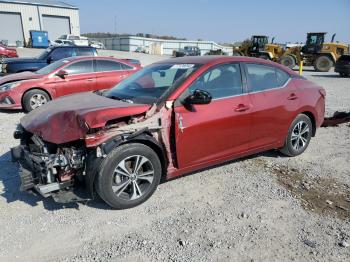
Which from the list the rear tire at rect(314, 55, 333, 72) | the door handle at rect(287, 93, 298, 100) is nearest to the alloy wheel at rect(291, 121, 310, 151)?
the door handle at rect(287, 93, 298, 100)

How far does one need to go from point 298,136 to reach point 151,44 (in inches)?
1830

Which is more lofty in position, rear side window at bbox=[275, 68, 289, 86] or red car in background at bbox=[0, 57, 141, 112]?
rear side window at bbox=[275, 68, 289, 86]

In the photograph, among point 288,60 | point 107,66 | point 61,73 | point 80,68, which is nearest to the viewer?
point 61,73

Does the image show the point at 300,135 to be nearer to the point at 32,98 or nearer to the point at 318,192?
the point at 318,192

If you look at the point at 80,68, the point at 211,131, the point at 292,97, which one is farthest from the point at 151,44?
the point at 211,131

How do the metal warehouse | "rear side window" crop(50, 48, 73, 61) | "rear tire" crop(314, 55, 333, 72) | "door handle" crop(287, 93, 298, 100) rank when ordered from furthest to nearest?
the metal warehouse < "rear tire" crop(314, 55, 333, 72) < "rear side window" crop(50, 48, 73, 61) < "door handle" crop(287, 93, 298, 100)

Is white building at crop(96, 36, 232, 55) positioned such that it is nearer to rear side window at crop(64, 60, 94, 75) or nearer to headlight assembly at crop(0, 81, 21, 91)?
rear side window at crop(64, 60, 94, 75)

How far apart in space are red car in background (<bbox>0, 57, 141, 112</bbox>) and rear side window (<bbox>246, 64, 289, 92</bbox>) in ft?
18.0

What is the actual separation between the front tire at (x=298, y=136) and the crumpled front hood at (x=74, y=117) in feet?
8.45

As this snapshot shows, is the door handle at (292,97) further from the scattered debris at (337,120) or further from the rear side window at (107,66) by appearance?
the rear side window at (107,66)

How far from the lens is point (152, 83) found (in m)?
4.37

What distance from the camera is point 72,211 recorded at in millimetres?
3613

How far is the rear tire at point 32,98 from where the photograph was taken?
26.4 feet

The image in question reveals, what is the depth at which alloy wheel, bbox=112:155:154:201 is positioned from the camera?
11.5ft
